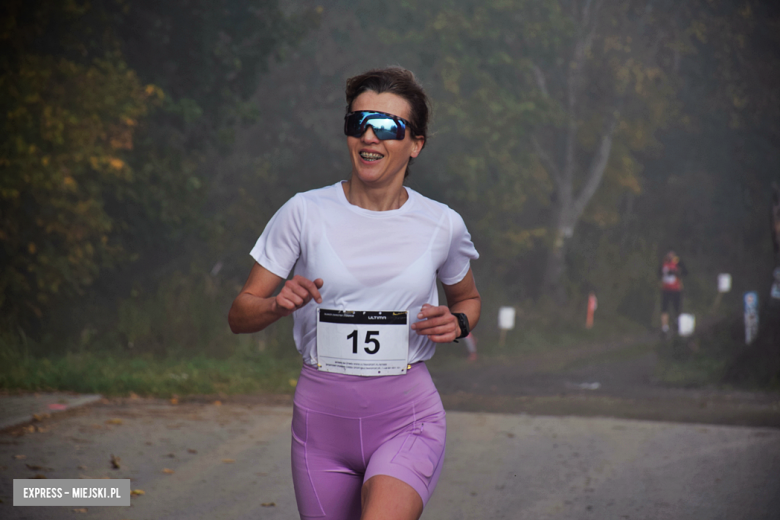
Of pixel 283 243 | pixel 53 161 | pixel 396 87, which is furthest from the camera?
pixel 53 161

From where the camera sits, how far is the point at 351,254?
118 inches

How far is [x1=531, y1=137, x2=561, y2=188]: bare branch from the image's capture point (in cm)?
2830

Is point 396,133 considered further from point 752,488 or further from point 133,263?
point 133,263

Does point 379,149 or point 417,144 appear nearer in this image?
point 379,149

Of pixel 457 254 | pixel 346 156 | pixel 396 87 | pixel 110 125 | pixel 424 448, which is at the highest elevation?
pixel 346 156

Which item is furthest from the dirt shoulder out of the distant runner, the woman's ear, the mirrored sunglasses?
the mirrored sunglasses

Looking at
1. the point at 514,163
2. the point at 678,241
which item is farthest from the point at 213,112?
the point at 678,241

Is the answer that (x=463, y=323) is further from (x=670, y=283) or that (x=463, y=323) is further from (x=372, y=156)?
(x=670, y=283)

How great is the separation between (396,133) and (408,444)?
101cm

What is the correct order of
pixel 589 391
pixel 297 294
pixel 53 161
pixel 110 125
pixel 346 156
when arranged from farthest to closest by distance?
pixel 346 156 → pixel 110 125 → pixel 589 391 → pixel 53 161 → pixel 297 294

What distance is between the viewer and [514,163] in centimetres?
2561

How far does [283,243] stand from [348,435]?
65 centimetres

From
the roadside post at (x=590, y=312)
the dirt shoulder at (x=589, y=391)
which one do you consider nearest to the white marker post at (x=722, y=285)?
the roadside post at (x=590, y=312)

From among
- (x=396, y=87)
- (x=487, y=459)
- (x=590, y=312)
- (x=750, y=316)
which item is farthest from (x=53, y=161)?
(x=590, y=312)
